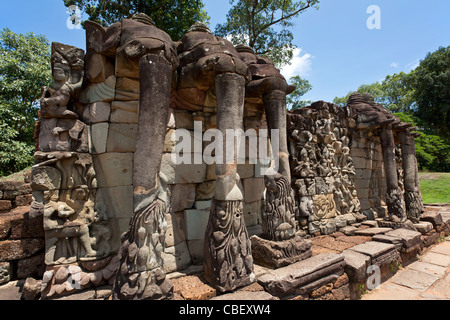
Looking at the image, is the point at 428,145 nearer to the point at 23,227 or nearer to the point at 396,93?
the point at 396,93

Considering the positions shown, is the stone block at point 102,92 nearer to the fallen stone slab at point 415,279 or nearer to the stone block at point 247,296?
the stone block at point 247,296

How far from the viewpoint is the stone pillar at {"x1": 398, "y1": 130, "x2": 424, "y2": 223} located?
22.4ft

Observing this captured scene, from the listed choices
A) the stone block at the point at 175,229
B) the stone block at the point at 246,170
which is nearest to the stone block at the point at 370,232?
the stone block at the point at 246,170

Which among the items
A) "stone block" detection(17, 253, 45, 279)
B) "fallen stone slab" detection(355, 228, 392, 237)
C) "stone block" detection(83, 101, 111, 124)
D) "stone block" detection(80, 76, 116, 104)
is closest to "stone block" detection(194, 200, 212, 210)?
"stone block" detection(83, 101, 111, 124)

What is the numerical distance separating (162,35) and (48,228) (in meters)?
2.59

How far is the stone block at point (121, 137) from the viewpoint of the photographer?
3027 millimetres

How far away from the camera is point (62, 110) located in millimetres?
2889

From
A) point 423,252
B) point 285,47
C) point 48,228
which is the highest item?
point 285,47

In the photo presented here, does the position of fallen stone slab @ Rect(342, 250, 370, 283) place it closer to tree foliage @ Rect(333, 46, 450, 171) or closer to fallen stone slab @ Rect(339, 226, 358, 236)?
fallen stone slab @ Rect(339, 226, 358, 236)

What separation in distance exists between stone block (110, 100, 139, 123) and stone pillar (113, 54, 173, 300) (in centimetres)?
73

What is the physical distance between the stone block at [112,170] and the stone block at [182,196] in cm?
64

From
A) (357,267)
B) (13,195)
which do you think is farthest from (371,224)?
(13,195)

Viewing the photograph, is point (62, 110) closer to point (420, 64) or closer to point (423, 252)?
point (423, 252)
